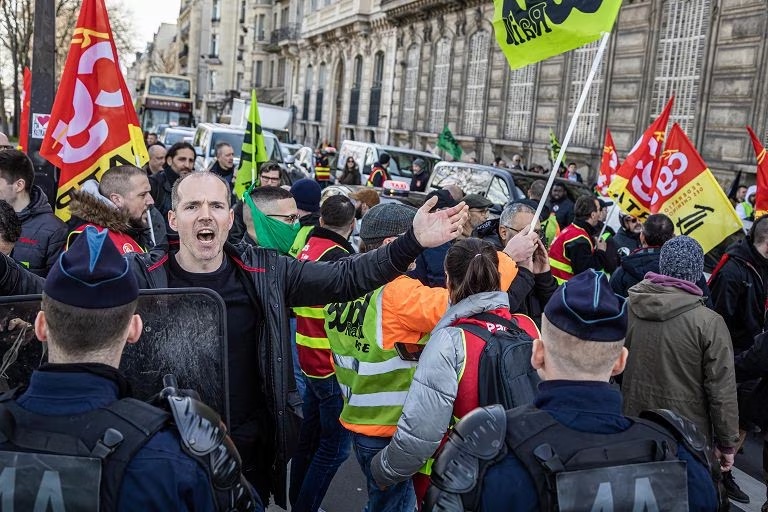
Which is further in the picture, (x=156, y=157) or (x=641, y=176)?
(x=156, y=157)

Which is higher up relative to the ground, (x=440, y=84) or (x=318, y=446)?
(x=440, y=84)

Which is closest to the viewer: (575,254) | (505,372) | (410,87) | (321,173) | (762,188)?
(505,372)

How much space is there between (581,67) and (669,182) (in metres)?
14.0

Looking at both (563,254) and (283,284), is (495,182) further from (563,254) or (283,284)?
(283,284)

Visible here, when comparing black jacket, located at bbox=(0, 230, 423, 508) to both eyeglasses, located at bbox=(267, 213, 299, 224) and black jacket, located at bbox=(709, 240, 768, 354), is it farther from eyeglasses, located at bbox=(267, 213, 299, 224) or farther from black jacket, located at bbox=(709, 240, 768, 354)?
black jacket, located at bbox=(709, 240, 768, 354)

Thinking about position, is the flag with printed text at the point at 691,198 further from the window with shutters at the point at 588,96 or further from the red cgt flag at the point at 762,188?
the window with shutters at the point at 588,96

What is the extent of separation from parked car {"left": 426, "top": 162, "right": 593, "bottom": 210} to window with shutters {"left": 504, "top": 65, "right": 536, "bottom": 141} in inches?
395

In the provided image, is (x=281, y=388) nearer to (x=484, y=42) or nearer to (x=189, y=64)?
(x=484, y=42)

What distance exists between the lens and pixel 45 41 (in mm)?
8125

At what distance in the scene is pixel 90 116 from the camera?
5.27 metres

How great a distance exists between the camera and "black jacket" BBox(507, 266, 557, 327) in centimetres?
412

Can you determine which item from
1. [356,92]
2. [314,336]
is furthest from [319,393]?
[356,92]

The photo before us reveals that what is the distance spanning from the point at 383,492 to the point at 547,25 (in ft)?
9.17

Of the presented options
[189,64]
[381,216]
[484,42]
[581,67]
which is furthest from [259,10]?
[381,216]
